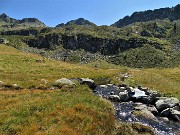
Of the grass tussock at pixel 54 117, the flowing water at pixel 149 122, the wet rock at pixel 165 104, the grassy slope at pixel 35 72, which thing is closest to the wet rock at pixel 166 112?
the wet rock at pixel 165 104

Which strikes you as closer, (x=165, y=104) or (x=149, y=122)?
(x=149, y=122)

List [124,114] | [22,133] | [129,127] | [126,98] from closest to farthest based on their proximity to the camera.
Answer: [22,133] → [129,127] → [124,114] → [126,98]

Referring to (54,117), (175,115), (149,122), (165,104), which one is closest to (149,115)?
(149,122)

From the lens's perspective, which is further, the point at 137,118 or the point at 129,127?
the point at 137,118

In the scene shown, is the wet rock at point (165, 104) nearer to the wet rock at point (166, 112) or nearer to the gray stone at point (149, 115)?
the wet rock at point (166, 112)

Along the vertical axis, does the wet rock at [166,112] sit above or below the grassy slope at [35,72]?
above

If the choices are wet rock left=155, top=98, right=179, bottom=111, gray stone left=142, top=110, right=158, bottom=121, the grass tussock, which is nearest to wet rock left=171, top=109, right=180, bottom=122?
wet rock left=155, top=98, right=179, bottom=111

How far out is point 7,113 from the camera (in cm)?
2688

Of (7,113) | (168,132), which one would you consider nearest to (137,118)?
(168,132)

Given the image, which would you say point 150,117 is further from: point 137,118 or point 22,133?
point 22,133

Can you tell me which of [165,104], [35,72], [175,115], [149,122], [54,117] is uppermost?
[54,117]

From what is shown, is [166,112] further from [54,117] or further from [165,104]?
[54,117]

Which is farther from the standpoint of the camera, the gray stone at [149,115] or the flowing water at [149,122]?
the gray stone at [149,115]

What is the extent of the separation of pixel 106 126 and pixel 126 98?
734 inches
